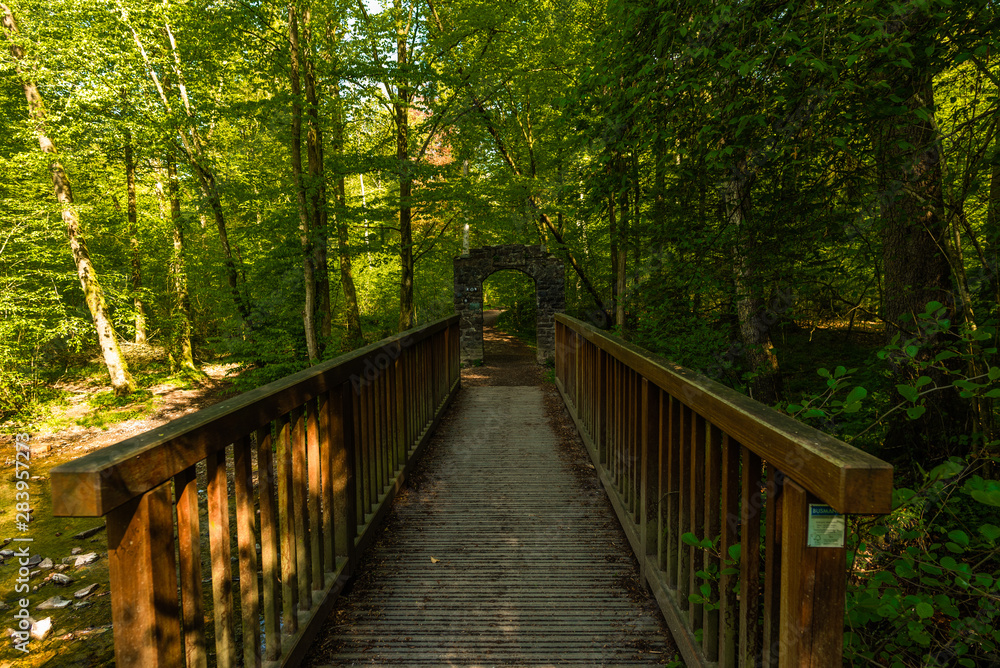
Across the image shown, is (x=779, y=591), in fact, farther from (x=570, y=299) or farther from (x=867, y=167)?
(x=570, y=299)

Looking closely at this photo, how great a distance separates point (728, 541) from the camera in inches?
62.6

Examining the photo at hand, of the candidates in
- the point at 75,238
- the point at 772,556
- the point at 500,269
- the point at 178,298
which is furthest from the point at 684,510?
the point at 178,298

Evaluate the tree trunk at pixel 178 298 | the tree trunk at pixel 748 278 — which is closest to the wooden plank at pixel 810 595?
the tree trunk at pixel 748 278

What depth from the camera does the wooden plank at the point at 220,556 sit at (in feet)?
4.62

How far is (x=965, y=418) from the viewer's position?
409 cm

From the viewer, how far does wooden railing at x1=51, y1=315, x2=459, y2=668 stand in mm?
1101

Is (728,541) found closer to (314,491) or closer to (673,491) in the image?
(673,491)

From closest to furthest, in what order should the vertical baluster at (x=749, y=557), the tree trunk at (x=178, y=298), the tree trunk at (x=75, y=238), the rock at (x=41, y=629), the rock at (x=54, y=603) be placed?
the vertical baluster at (x=749, y=557) < the rock at (x=41, y=629) < the rock at (x=54, y=603) < the tree trunk at (x=75, y=238) < the tree trunk at (x=178, y=298)

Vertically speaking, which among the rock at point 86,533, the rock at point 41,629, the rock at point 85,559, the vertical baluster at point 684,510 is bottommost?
the rock at point 86,533

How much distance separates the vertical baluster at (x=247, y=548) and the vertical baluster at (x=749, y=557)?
143cm

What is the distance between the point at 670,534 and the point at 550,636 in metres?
0.66

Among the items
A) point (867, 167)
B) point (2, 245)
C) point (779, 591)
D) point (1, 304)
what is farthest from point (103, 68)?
point (779, 591)

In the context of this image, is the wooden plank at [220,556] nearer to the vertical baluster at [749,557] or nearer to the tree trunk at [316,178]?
the vertical baluster at [749,557]

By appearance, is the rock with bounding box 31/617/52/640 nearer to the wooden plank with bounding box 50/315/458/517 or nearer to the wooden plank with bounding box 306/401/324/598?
the wooden plank with bounding box 306/401/324/598
